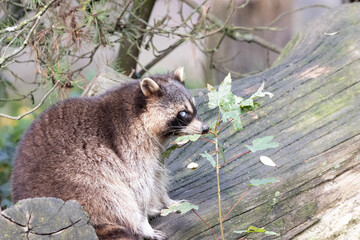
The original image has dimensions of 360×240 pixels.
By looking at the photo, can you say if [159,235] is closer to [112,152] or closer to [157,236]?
[157,236]

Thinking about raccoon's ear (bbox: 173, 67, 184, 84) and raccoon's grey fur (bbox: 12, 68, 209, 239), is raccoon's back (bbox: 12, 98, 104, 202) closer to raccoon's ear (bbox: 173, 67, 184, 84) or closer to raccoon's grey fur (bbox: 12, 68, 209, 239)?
raccoon's grey fur (bbox: 12, 68, 209, 239)

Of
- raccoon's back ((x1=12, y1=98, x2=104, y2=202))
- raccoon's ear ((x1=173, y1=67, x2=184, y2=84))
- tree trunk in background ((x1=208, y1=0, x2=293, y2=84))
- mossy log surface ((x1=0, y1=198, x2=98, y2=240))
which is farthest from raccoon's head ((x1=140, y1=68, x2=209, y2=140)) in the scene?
tree trunk in background ((x1=208, y1=0, x2=293, y2=84))

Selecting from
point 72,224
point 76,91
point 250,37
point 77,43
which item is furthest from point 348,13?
point 72,224

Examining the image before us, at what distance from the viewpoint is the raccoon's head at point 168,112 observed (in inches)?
131

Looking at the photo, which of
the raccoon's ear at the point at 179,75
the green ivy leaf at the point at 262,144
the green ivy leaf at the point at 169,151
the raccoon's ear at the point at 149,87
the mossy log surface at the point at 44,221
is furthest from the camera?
the raccoon's ear at the point at 179,75

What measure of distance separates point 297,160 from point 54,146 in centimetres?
147

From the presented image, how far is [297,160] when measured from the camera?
11.0 feet

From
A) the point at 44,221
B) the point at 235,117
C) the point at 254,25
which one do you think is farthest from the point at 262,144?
the point at 254,25

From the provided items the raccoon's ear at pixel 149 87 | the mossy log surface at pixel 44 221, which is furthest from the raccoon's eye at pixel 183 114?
the mossy log surface at pixel 44 221

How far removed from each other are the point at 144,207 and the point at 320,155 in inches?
44.4

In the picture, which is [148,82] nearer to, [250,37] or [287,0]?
[250,37]

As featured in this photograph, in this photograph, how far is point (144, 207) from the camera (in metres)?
3.21

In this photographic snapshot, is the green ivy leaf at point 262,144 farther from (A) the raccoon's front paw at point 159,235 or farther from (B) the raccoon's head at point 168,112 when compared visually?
(A) the raccoon's front paw at point 159,235

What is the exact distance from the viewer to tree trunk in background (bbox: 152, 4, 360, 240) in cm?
302
